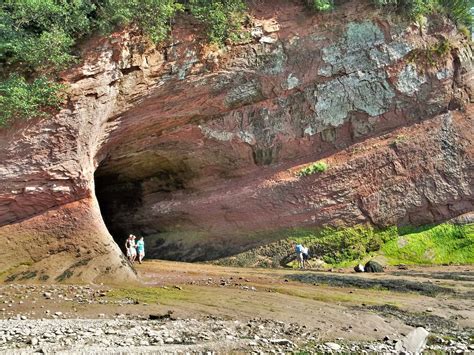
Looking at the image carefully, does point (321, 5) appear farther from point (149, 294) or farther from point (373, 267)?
point (149, 294)

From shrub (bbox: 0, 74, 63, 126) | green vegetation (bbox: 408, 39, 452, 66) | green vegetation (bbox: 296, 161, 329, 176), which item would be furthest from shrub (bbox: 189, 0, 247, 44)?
green vegetation (bbox: 408, 39, 452, 66)

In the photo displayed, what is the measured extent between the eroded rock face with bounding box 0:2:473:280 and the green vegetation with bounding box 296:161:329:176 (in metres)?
0.19

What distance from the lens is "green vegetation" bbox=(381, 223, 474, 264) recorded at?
18.3m

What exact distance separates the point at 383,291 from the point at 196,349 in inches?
260

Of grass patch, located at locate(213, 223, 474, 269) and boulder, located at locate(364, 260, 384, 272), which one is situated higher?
grass patch, located at locate(213, 223, 474, 269)

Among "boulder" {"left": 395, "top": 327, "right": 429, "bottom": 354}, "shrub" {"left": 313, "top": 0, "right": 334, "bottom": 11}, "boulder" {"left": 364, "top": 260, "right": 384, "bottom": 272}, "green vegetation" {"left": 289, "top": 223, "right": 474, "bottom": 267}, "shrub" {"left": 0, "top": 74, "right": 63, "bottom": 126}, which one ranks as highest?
"shrub" {"left": 313, "top": 0, "right": 334, "bottom": 11}

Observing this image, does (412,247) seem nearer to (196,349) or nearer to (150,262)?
(150,262)

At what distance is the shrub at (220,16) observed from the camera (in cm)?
1653

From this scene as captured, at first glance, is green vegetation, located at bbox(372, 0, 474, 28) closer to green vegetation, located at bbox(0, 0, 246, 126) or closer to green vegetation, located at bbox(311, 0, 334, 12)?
green vegetation, located at bbox(311, 0, 334, 12)

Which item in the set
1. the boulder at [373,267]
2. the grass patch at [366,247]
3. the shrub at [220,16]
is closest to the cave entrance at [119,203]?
the grass patch at [366,247]

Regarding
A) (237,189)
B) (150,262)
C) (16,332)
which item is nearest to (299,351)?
(16,332)

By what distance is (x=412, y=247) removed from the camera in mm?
18531

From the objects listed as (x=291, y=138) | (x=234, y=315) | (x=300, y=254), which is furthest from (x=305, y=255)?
(x=234, y=315)

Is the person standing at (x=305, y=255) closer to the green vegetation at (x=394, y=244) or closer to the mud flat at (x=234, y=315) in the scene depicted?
the green vegetation at (x=394, y=244)
